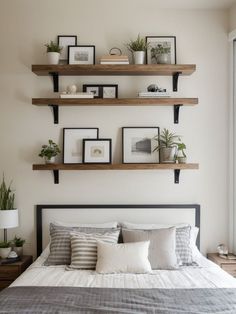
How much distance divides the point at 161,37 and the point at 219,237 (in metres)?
1.98

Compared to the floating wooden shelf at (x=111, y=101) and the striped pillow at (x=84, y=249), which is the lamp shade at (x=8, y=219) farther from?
the floating wooden shelf at (x=111, y=101)

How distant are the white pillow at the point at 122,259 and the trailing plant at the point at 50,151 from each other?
1.01m

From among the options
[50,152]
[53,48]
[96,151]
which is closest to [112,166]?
[96,151]

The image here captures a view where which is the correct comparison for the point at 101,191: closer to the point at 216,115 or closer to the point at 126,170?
the point at 126,170

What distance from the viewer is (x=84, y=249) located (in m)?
3.04

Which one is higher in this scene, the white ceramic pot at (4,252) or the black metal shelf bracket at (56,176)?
the black metal shelf bracket at (56,176)

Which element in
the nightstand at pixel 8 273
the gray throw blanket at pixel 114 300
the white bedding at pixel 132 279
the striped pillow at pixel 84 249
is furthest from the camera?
the nightstand at pixel 8 273

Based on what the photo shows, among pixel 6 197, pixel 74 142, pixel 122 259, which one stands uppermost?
pixel 74 142

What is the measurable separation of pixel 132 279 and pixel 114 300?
49cm

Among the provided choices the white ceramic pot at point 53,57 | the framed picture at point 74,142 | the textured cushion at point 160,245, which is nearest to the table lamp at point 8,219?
the framed picture at point 74,142

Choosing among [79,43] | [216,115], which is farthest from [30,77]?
[216,115]

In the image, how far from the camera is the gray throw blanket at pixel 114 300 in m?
2.16

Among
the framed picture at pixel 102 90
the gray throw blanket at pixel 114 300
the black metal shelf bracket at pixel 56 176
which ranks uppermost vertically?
the framed picture at pixel 102 90

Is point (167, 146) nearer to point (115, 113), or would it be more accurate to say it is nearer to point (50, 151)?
point (115, 113)
